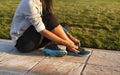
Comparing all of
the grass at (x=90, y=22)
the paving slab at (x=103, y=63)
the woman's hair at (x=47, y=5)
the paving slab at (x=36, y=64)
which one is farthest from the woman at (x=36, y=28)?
the grass at (x=90, y=22)

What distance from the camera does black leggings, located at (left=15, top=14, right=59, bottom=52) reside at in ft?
15.6

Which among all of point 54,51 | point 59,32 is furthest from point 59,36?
point 54,51

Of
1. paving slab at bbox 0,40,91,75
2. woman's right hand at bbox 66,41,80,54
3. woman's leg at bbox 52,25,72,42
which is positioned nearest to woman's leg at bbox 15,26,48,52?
paving slab at bbox 0,40,91,75

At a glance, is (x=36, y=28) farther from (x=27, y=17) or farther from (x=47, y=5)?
(x=47, y=5)

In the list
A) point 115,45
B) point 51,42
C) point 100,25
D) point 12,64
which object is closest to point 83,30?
point 100,25

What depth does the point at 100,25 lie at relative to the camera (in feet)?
22.3

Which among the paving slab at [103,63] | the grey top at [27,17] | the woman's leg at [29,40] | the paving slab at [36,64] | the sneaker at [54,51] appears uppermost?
the grey top at [27,17]

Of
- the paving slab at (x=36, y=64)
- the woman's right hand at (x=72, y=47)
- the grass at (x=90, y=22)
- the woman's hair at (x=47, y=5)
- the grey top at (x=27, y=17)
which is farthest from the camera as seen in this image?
the grass at (x=90, y=22)

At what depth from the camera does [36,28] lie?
4.68 m

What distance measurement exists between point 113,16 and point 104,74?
357cm

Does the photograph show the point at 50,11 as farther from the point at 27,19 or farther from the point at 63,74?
the point at 63,74

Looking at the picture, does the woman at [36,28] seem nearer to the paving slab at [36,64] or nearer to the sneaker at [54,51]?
the sneaker at [54,51]

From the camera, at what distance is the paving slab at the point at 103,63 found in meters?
4.22

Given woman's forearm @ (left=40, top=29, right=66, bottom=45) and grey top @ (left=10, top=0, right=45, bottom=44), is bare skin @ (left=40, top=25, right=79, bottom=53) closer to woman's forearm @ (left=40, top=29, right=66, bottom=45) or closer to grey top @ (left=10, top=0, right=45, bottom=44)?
woman's forearm @ (left=40, top=29, right=66, bottom=45)
